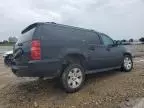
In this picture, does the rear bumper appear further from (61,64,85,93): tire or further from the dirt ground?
the dirt ground

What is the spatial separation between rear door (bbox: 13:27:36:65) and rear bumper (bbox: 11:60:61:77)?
0.51 feet

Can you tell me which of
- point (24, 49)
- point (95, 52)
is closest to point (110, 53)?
point (95, 52)

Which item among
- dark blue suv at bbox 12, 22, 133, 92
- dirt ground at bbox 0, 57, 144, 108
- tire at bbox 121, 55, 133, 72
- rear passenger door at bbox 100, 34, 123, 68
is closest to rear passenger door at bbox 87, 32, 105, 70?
dark blue suv at bbox 12, 22, 133, 92

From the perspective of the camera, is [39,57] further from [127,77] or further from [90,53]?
[127,77]

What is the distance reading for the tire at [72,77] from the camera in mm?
6902

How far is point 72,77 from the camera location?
709 centimetres

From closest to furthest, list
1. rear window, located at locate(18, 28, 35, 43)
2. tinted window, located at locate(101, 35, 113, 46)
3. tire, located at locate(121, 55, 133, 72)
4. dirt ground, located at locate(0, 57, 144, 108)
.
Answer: dirt ground, located at locate(0, 57, 144, 108), rear window, located at locate(18, 28, 35, 43), tinted window, located at locate(101, 35, 113, 46), tire, located at locate(121, 55, 133, 72)

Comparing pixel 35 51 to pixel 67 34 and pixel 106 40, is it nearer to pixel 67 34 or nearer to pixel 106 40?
pixel 67 34

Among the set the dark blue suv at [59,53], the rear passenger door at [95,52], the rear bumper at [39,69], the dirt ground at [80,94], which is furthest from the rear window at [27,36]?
the rear passenger door at [95,52]

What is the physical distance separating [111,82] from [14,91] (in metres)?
3.06

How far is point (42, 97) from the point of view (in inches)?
273

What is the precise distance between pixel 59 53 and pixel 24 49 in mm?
937

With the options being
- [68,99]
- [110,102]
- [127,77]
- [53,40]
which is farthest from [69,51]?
[127,77]

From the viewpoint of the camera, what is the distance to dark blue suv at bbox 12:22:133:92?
6488 mm
